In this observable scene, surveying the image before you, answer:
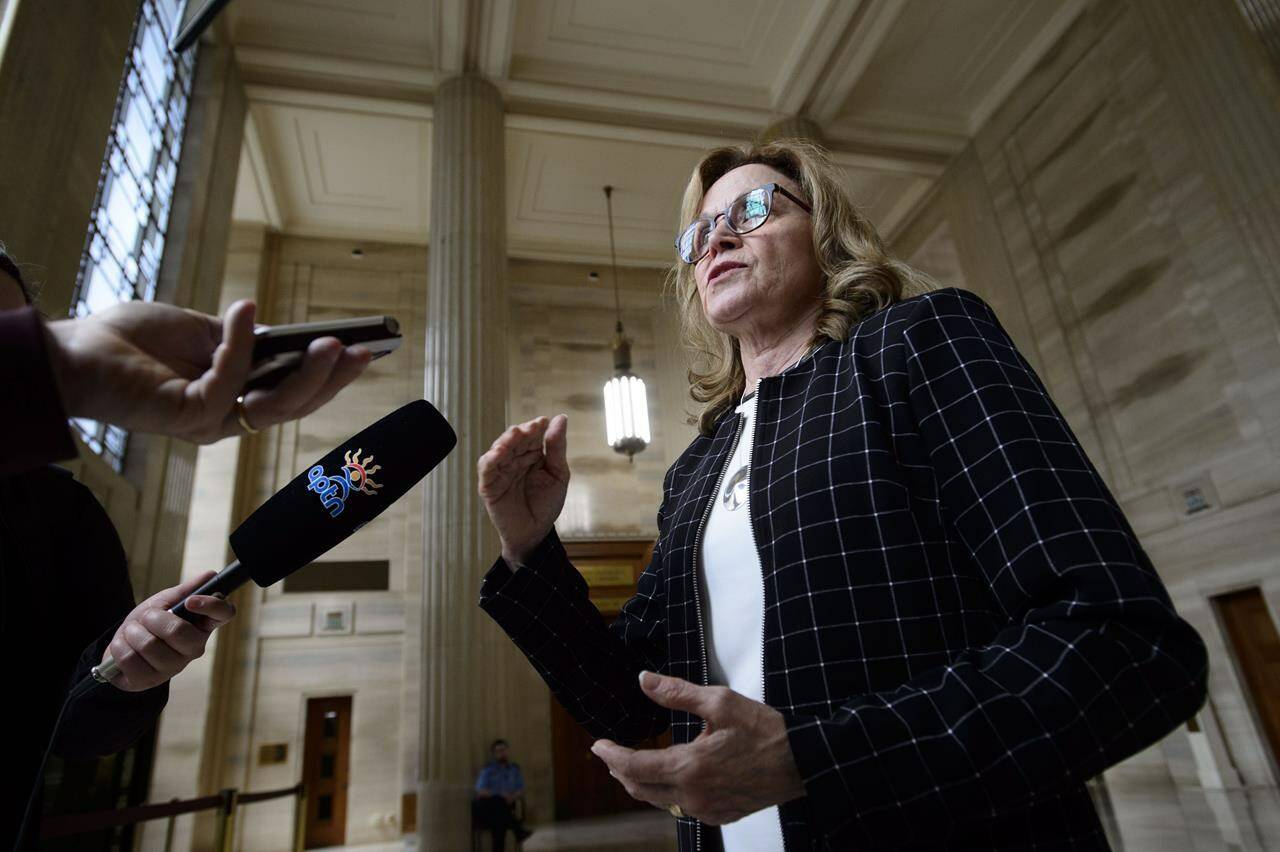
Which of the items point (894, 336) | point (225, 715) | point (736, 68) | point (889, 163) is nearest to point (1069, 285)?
point (889, 163)

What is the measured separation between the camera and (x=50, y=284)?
192 inches

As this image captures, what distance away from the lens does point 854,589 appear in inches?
46.1

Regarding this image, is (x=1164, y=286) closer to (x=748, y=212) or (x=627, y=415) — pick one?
(x=627, y=415)

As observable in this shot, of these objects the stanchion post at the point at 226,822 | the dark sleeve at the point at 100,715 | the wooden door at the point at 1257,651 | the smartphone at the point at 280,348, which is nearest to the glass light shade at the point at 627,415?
the stanchion post at the point at 226,822

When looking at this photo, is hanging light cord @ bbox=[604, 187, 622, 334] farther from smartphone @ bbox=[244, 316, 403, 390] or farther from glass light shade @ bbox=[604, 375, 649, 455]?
smartphone @ bbox=[244, 316, 403, 390]

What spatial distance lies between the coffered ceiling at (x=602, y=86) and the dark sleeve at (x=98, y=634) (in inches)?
359

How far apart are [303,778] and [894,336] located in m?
12.0

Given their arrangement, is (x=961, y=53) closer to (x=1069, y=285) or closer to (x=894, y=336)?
(x=1069, y=285)

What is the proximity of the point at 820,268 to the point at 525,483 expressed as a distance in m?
0.81

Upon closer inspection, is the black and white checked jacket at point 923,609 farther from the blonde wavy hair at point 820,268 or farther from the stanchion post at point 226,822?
the stanchion post at point 226,822

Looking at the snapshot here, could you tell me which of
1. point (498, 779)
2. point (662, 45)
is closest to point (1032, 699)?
point (498, 779)

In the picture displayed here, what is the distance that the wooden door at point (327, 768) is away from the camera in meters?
10.8

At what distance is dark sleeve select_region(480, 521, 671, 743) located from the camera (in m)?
1.52

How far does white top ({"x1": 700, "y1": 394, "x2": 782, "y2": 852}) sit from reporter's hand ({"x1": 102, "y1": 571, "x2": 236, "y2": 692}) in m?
0.83
